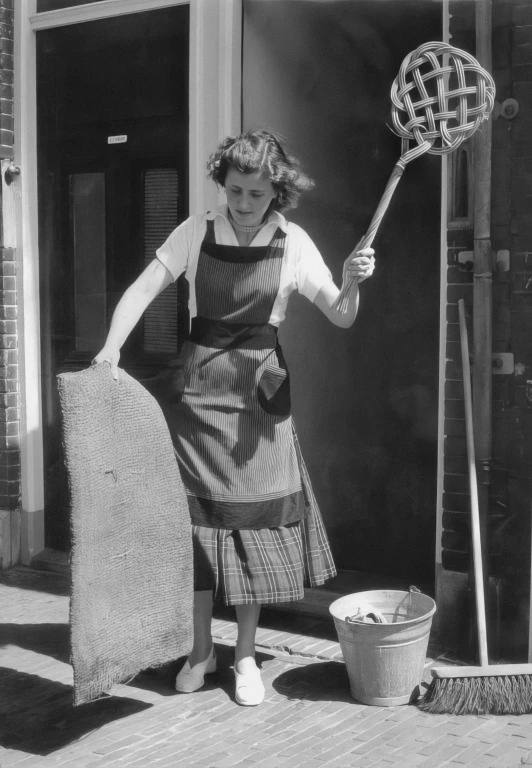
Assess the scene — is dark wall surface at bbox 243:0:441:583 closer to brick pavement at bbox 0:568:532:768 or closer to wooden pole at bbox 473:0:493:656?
wooden pole at bbox 473:0:493:656

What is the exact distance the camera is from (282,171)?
3586 millimetres

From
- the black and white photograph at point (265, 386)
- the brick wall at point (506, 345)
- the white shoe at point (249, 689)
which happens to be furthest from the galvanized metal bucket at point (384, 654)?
the brick wall at point (506, 345)

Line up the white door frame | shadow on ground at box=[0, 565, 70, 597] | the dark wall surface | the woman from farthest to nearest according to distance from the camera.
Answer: the white door frame, shadow on ground at box=[0, 565, 70, 597], the dark wall surface, the woman

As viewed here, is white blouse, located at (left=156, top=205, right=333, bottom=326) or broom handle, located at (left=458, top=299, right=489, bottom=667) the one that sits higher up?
white blouse, located at (left=156, top=205, right=333, bottom=326)

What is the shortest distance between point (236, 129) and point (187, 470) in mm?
1938

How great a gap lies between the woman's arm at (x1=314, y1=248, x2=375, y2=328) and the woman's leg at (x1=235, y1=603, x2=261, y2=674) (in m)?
1.18

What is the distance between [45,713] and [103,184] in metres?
2.95

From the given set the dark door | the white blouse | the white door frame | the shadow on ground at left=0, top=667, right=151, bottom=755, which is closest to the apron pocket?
the white blouse

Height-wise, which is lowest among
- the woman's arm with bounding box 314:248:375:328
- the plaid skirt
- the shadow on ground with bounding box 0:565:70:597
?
the shadow on ground with bounding box 0:565:70:597

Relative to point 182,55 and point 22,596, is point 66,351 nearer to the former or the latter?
point 22,596

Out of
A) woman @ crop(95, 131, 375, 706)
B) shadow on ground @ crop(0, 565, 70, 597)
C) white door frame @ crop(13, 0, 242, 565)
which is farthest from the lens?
white door frame @ crop(13, 0, 242, 565)

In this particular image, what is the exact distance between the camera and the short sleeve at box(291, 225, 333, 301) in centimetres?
370

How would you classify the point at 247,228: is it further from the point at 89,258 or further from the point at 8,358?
the point at 8,358

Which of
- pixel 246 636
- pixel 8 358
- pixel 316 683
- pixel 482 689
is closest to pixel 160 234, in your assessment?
pixel 8 358
